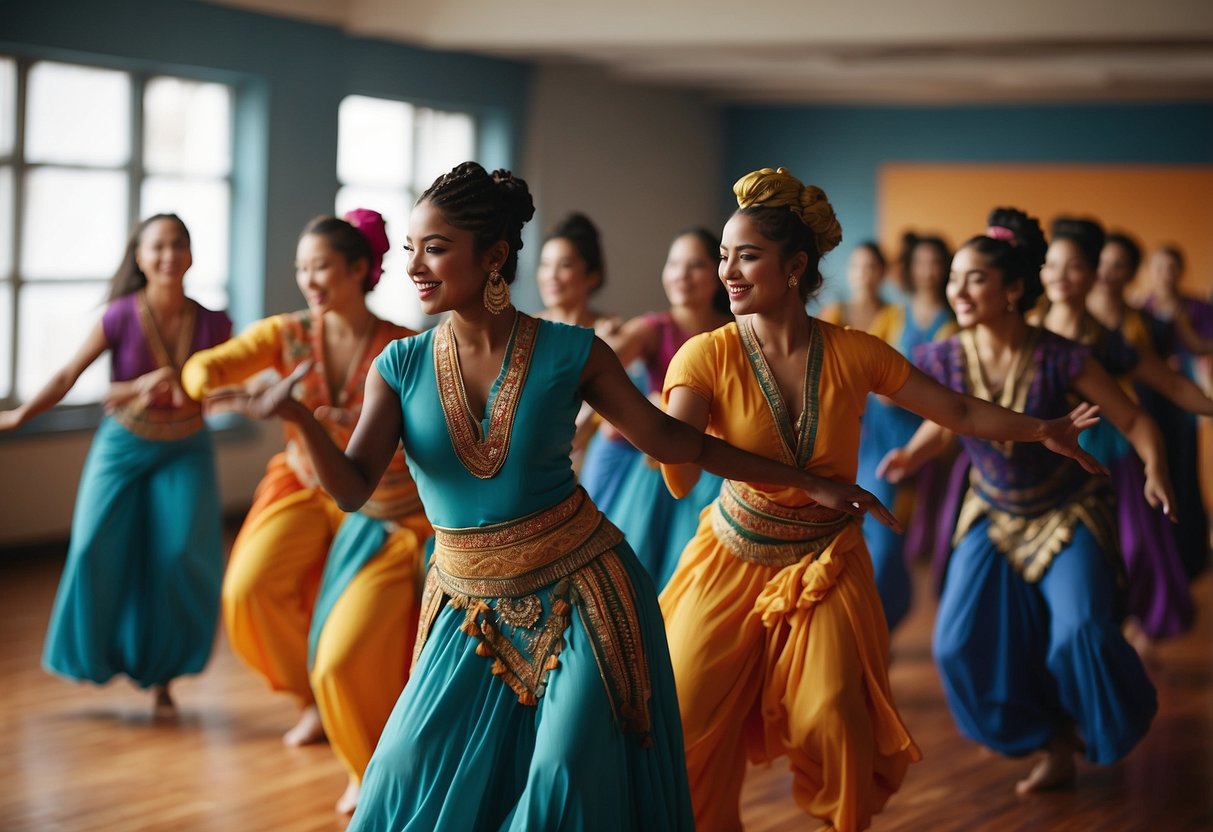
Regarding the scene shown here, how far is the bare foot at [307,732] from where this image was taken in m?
4.59

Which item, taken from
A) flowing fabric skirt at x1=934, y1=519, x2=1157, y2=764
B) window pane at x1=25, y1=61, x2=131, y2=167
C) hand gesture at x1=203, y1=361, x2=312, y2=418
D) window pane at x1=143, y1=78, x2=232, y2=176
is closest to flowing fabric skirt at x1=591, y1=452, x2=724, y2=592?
flowing fabric skirt at x1=934, y1=519, x2=1157, y2=764

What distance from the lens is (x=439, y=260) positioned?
2668mm

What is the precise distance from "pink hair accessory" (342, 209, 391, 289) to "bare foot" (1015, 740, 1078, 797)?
2274 millimetres

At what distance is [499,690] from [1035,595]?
81.1 inches

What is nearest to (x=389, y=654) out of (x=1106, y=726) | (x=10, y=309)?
(x=1106, y=726)

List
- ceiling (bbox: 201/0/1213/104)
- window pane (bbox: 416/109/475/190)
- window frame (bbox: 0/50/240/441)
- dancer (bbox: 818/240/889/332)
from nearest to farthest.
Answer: window frame (bbox: 0/50/240/441) → ceiling (bbox: 201/0/1213/104) → dancer (bbox: 818/240/889/332) → window pane (bbox: 416/109/475/190)

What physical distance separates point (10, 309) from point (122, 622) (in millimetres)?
2862

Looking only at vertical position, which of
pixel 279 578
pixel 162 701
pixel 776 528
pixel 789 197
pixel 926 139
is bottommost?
pixel 162 701

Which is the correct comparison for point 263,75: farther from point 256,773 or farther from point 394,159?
point 256,773

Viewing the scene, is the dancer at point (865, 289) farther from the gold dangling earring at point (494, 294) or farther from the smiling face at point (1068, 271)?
the gold dangling earring at point (494, 294)

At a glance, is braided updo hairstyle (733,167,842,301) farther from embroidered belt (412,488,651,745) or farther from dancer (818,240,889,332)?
dancer (818,240,889,332)

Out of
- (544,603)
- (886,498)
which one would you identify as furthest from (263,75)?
(544,603)

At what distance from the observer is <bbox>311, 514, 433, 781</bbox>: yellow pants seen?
3.75 metres

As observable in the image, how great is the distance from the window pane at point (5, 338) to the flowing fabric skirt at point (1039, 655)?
15.5 ft
